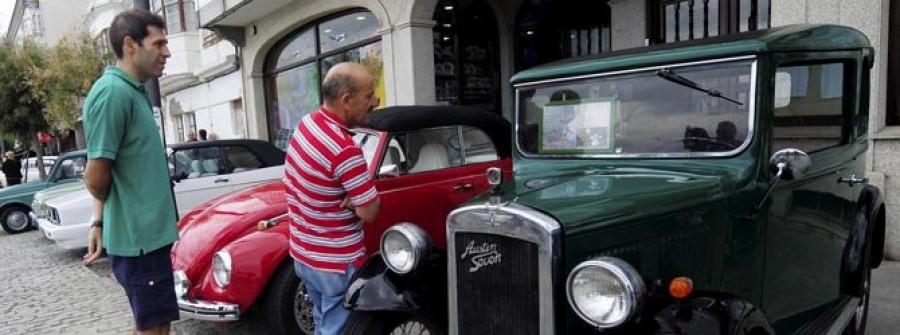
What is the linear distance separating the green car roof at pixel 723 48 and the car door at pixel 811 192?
0.07 m

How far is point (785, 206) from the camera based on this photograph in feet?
8.63

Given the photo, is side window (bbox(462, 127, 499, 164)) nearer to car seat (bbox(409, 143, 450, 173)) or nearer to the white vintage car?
car seat (bbox(409, 143, 450, 173))

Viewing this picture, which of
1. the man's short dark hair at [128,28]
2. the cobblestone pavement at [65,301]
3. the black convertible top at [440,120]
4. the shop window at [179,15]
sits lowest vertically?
the cobblestone pavement at [65,301]

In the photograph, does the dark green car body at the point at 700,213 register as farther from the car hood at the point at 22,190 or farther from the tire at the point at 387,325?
the car hood at the point at 22,190

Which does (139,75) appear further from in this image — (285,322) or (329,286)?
(285,322)

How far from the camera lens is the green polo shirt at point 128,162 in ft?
7.32

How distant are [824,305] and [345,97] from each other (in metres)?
2.77

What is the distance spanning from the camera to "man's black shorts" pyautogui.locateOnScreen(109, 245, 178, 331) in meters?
2.36

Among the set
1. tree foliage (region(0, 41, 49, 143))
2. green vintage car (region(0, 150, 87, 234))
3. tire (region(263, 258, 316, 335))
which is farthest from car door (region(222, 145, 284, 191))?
tree foliage (region(0, 41, 49, 143))

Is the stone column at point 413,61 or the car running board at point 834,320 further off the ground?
the stone column at point 413,61

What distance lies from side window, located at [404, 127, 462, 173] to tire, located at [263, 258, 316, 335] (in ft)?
3.92

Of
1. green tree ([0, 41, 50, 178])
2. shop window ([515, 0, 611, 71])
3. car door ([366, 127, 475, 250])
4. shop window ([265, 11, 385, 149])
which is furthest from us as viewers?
green tree ([0, 41, 50, 178])

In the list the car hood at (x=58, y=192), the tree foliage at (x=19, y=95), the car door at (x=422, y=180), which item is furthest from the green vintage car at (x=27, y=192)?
the car door at (x=422, y=180)

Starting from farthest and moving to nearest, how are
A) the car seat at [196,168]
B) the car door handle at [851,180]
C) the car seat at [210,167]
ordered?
the car seat at [210,167], the car seat at [196,168], the car door handle at [851,180]
